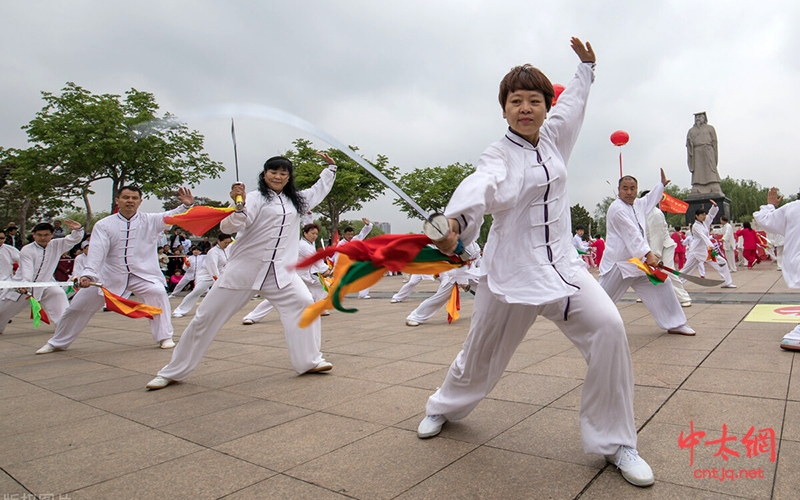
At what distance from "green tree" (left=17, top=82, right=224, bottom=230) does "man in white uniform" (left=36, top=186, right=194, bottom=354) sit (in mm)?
5992

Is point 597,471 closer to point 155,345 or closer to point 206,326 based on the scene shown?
point 206,326

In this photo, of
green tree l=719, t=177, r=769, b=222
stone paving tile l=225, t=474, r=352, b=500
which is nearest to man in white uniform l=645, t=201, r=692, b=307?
stone paving tile l=225, t=474, r=352, b=500

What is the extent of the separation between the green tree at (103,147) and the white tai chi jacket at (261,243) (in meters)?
8.10

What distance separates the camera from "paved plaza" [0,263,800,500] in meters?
2.21

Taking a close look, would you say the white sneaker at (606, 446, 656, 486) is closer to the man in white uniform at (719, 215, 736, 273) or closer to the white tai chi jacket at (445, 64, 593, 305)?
the white tai chi jacket at (445, 64, 593, 305)

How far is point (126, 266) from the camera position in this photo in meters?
6.03

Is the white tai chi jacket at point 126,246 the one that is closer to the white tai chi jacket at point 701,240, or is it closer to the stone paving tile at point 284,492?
the stone paving tile at point 284,492

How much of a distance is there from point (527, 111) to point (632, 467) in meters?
1.62

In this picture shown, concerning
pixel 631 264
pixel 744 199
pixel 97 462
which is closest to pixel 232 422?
→ pixel 97 462

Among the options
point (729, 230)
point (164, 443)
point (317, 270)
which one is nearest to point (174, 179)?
point (317, 270)

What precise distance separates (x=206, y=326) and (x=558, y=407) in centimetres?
274

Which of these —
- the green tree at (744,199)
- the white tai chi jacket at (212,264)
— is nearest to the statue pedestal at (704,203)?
the white tai chi jacket at (212,264)

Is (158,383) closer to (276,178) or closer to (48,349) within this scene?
(276,178)

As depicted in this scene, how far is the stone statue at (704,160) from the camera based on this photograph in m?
24.1
